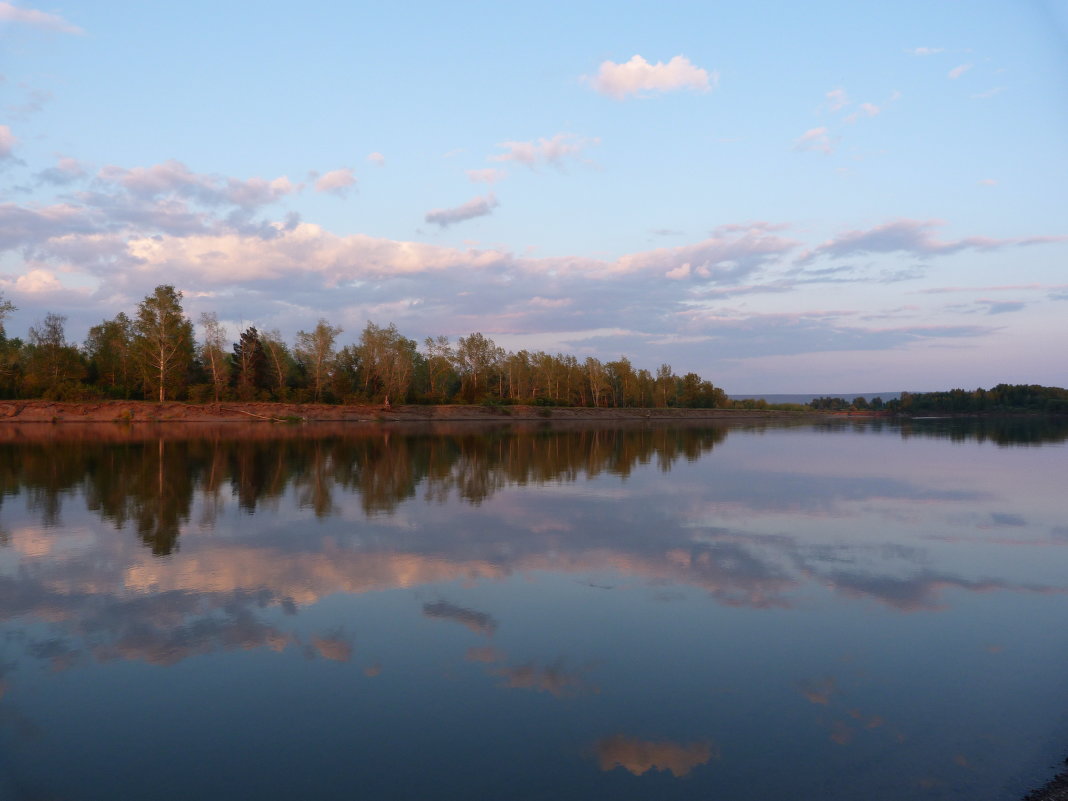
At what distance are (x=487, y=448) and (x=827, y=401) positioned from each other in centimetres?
11755

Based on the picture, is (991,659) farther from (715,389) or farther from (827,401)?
(827,401)

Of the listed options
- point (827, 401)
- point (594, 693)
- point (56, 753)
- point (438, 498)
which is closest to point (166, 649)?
point (56, 753)

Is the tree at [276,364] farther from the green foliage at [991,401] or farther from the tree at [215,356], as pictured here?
the green foliage at [991,401]

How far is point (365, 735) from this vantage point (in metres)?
5.41

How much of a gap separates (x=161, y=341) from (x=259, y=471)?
148ft

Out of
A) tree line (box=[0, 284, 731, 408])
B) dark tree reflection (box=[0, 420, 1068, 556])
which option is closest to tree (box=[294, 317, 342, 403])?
tree line (box=[0, 284, 731, 408])

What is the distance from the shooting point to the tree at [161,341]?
59.0 meters

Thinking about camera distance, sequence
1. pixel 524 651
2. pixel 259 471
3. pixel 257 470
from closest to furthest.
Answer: pixel 524 651
pixel 259 471
pixel 257 470

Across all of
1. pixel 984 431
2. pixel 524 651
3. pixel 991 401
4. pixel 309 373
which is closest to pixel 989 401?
pixel 991 401

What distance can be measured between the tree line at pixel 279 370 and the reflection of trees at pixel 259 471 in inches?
1065

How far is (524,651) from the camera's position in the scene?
719cm

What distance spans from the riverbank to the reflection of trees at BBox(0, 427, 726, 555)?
21.3m

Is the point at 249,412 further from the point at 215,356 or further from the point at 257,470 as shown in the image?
the point at 257,470

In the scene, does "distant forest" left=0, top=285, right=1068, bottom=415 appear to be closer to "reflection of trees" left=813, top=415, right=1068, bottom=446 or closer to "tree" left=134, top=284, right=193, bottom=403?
"tree" left=134, top=284, right=193, bottom=403
